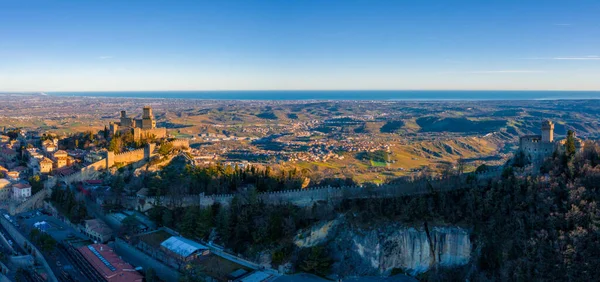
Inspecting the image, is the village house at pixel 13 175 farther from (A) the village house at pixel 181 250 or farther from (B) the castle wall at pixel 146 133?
(A) the village house at pixel 181 250

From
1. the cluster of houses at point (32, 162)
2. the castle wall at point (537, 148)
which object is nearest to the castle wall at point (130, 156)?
the cluster of houses at point (32, 162)

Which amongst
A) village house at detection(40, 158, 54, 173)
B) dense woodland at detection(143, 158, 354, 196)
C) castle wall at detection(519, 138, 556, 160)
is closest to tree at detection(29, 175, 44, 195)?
village house at detection(40, 158, 54, 173)

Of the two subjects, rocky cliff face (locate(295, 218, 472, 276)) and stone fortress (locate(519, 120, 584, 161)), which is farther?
stone fortress (locate(519, 120, 584, 161))

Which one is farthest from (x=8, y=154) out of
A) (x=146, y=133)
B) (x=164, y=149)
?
(x=164, y=149)

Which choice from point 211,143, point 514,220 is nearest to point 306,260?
point 514,220

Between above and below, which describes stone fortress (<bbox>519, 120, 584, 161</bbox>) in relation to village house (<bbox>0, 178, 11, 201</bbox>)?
above

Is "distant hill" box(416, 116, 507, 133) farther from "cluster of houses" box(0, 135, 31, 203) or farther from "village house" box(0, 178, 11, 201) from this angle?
"village house" box(0, 178, 11, 201)
